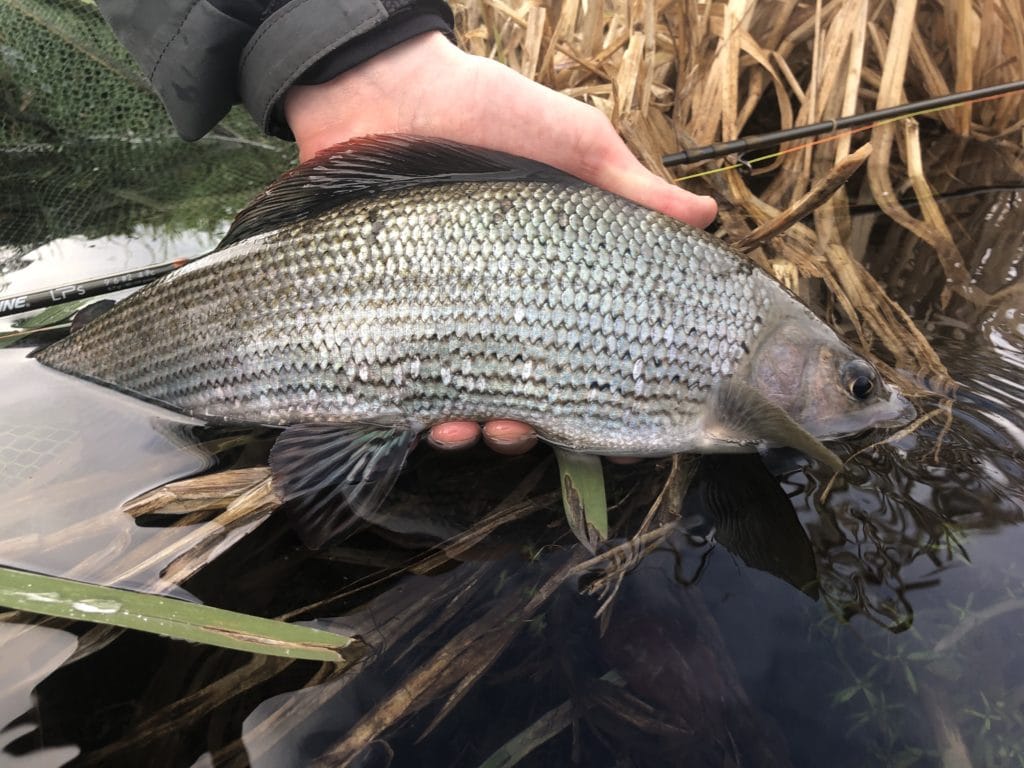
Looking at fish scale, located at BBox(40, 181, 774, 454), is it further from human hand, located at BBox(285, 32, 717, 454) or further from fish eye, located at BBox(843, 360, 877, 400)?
human hand, located at BBox(285, 32, 717, 454)

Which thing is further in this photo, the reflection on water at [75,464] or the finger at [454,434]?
the finger at [454,434]

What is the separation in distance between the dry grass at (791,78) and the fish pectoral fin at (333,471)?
6.66 feet

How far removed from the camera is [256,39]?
9.23 feet

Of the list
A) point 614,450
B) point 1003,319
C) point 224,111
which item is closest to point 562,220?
point 614,450

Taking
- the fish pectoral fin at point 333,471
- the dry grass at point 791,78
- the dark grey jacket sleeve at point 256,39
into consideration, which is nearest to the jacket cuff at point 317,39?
the dark grey jacket sleeve at point 256,39

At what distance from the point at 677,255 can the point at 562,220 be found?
0.38 meters

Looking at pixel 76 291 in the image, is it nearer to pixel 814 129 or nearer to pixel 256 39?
pixel 256 39

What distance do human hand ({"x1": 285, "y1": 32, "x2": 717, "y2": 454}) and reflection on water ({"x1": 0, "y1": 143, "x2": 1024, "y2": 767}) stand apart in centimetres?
121

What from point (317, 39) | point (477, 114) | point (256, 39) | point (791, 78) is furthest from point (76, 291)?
Answer: point (791, 78)

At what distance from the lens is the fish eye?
2.14 m

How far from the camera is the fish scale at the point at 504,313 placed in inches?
81.5

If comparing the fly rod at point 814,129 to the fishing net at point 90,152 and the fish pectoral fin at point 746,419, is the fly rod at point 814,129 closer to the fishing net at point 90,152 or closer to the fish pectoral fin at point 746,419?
the fish pectoral fin at point 746,419

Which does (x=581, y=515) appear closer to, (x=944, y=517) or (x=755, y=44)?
(x=944, y=517)

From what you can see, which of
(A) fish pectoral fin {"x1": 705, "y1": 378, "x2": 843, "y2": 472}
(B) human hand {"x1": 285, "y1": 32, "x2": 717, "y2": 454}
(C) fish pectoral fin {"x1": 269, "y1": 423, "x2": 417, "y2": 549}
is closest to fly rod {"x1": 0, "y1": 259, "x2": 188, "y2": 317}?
(B) human hand {"x1": 285, "y1": 32, "x2": 717, "y2": 454}
